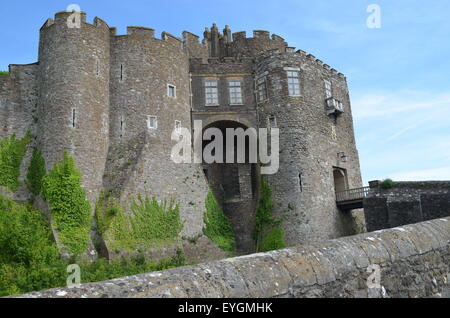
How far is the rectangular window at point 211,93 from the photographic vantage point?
93.4 ft

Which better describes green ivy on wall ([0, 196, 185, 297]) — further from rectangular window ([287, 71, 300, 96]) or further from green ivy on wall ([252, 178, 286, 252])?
rectangular window ([287, 71, 300, 96])

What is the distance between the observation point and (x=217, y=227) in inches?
1025

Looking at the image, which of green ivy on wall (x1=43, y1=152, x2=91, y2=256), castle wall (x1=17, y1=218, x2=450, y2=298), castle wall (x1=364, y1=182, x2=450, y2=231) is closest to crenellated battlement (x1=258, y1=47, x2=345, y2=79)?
castle wall (x1=364, y1=182, x2=450, y2=231)

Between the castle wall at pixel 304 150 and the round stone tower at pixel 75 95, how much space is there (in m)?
10.0

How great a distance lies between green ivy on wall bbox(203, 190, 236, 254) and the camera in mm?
25375

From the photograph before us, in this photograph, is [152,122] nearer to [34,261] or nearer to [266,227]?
[266,227]

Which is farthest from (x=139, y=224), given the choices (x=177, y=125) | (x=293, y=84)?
(x=293, y=84)

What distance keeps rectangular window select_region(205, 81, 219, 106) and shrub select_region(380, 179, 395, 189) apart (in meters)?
11.1

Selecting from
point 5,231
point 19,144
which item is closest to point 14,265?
point 5,231

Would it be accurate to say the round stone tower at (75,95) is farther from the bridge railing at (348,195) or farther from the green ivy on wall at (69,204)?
the bridge railing at (348,195)

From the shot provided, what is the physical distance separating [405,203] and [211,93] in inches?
541

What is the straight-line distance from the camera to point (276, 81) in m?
28.2

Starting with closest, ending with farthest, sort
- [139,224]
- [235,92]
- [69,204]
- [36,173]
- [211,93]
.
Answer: [69,204] < [139,224] < [36,173] < [211,93] < [235,92]
